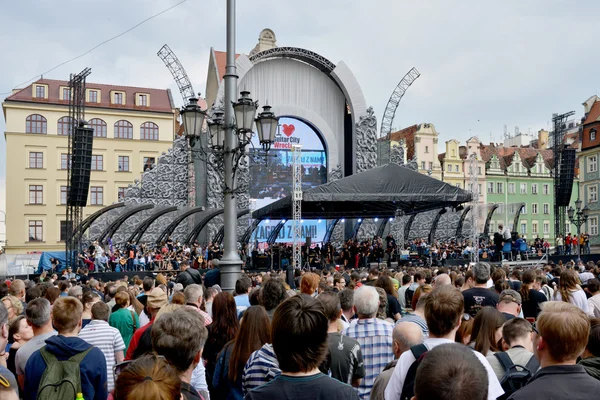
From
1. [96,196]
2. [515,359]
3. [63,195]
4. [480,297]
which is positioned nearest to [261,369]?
[515,359]

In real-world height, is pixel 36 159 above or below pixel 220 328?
above

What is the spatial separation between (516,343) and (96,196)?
52487 mm

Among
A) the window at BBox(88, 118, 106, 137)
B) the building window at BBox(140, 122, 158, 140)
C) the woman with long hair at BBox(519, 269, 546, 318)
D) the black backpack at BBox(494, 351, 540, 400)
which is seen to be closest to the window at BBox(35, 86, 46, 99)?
the window at BBox(88, 118, 106, 137)

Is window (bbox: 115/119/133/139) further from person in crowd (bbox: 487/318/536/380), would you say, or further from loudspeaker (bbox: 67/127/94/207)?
person in crowd (bbox: 487/318/536/380)

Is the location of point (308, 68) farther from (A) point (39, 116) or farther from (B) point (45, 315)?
(B) point (45, 315)

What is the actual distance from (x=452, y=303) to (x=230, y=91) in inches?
305

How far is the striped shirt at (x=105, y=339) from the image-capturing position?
17.6ft

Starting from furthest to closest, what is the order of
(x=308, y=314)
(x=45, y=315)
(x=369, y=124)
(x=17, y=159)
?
(x=17, y=159), (x=369, y=124), (x=45, y=315), (x=308, y=314)

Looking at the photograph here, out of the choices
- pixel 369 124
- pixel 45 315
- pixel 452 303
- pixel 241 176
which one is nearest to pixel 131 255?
pixel 241 176

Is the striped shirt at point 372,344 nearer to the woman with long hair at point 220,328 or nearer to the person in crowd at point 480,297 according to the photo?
the woman with long hair at point 220,328

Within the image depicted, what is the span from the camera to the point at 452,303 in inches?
148

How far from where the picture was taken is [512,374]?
12.3 ft

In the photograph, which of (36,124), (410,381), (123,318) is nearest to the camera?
(410,381)

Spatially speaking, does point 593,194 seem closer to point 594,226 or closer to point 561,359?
point 594,226
